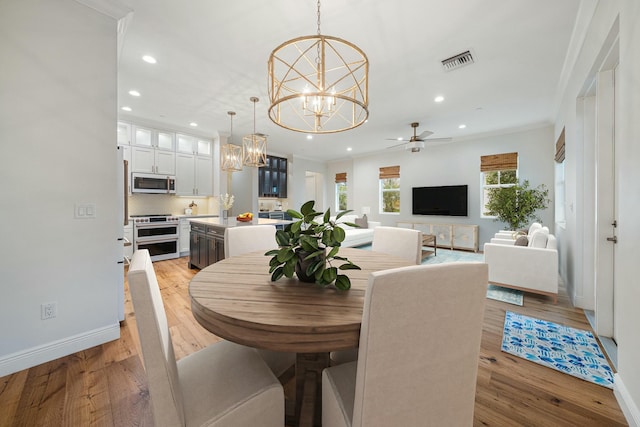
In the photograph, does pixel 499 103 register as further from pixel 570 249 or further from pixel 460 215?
pixel 460 215

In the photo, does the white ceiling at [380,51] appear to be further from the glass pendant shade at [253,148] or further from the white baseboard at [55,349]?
the white baseboard at [55,349]

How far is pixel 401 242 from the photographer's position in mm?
2078

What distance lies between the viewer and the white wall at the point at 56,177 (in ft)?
5.47

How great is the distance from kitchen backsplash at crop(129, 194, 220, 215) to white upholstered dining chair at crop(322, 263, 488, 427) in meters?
5.63

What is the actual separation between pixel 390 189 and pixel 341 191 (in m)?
1.84

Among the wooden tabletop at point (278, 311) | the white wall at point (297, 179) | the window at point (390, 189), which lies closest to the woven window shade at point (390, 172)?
the window at point (390, 189)

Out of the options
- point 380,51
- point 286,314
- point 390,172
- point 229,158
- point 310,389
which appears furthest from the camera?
point 390,172

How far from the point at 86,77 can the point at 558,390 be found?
3841 mm

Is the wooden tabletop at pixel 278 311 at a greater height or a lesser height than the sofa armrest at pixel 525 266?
greater

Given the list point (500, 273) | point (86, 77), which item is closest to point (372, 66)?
point (86, 77)

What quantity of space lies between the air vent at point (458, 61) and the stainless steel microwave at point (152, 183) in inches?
199

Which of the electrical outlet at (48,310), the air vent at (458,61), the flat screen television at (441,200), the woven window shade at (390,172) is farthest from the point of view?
the woven window shade at (390,172)

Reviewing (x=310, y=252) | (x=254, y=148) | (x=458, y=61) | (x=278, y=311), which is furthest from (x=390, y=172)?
(x=278, y=311)

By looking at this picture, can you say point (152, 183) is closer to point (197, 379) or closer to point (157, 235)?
point (157, 235)
